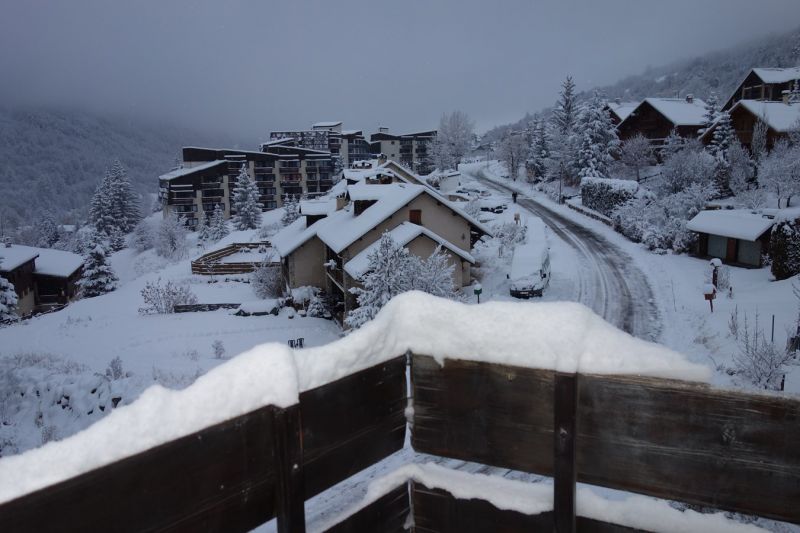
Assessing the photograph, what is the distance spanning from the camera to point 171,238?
67812 millimetres

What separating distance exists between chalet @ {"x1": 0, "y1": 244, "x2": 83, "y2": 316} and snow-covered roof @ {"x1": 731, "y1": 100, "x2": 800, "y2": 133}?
Result: 195 ft

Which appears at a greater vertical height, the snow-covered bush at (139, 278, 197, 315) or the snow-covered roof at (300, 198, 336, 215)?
the snow-covered roof at (300, 198, 336, 215)

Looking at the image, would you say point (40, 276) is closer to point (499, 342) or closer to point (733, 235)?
point (733, 235)

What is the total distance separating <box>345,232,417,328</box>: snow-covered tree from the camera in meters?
22.4

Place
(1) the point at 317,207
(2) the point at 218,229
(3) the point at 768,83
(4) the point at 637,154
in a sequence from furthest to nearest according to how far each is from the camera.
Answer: (2) the point at 218,229
(3) the point at 768,83
(4) the point at 637,154
(1) the point at 317,207

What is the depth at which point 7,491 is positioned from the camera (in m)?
1.60

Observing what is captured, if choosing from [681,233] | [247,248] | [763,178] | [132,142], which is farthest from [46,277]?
[132,142]

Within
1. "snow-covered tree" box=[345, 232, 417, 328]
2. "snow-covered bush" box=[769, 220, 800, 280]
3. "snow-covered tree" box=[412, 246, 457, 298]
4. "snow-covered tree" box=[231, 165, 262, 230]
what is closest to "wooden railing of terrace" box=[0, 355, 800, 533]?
"snow-covered tree" box=[345, 232, 417, 328]

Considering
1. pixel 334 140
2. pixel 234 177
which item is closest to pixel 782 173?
pixel 234 177

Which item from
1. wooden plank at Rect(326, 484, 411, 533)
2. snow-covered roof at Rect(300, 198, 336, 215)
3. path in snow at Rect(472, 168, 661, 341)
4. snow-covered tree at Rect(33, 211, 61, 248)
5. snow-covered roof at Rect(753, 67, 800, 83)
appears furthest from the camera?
snow-covered tree at Rect(33, 211, 61, 248)

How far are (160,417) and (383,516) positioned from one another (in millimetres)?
1386

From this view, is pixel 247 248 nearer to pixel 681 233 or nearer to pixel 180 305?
pixel 180 305

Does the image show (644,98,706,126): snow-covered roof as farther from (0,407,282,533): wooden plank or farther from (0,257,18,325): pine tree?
(0,407,282,533): wooden plank

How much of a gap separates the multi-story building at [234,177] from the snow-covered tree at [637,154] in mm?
42860
